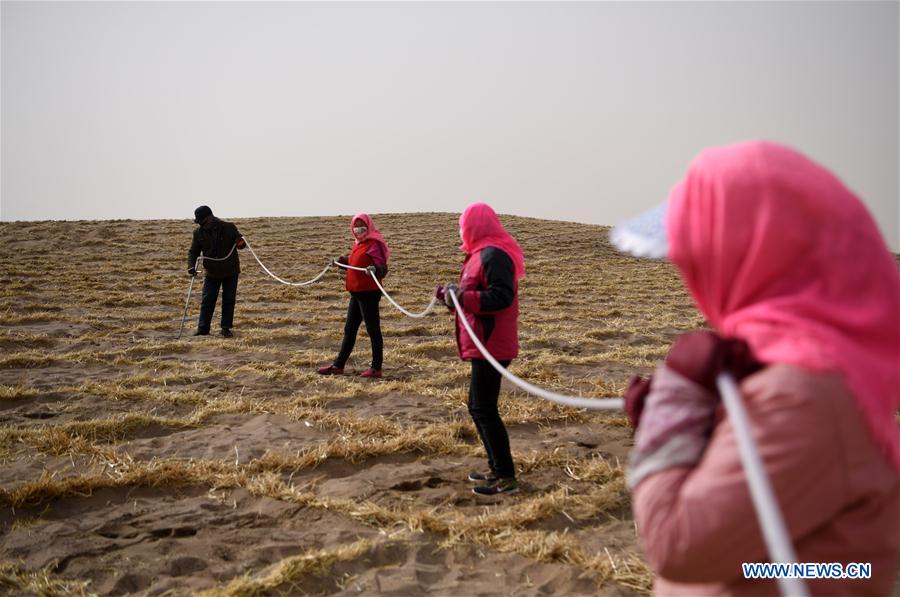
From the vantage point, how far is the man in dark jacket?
34.7 ft

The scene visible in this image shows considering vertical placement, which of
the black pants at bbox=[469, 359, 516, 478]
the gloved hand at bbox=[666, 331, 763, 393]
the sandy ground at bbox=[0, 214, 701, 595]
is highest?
the gloved hand at bbox=[666, 331, 763, 393]

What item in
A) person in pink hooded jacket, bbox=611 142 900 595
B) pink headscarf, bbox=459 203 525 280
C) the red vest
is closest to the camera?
person in pink hooded jacket, bbox=611 142 900 595

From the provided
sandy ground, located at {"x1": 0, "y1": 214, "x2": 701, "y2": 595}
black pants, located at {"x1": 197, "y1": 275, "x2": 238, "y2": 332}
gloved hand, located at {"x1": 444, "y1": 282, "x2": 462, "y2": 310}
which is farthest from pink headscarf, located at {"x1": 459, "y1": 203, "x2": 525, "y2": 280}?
black pants, located at {"x1": 197, "y1": 275, "x2": 238, "y2": 332}

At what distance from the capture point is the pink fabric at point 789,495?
128cm

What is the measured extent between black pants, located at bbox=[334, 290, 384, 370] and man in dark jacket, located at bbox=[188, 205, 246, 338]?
10.8ft

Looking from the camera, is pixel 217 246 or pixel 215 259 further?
pixel 217 246

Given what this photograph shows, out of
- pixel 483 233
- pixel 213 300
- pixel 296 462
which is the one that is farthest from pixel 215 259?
pixel 483 233

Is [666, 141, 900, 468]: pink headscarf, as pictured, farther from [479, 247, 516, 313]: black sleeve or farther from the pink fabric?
[479, 247, 516, 313]: black sleeve

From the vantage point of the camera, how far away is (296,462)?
203 inches

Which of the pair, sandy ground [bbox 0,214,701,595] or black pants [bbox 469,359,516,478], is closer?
sandy ground [bbox 0,214,701,595]

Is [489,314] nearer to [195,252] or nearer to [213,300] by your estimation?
[213,300]

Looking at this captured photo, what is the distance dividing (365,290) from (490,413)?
3439 mm

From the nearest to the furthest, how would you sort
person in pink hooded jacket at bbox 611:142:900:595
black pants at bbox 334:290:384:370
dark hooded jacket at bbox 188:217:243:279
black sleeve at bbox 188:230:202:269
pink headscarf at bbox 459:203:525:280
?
person in pink hooded jacket at bbox 611:142:900:595 → pink headscarf at bbox 459:203:525:280 → black pants at bbox 334:290:384:370 → dark hooded jacket at bbox 188:217:243:279 → black sleeve at bbox 188:230:202:269

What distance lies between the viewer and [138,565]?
3.76 meters
